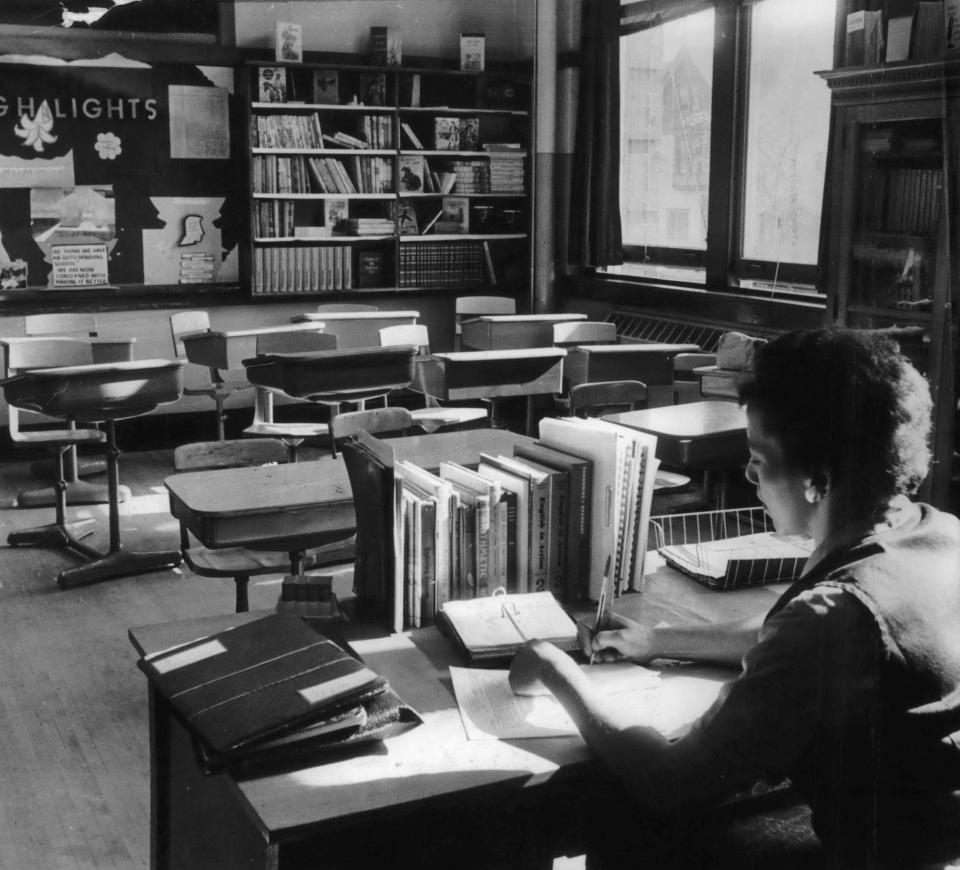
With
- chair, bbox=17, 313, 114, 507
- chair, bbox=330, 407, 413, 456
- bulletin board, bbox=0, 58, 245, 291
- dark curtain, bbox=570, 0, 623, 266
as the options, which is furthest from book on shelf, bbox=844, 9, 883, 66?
bulletin board, bbox=0, 58, 245, 291

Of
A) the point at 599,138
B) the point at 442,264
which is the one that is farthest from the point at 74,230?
the point at 599,138

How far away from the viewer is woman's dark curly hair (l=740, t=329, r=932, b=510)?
1.46 meters

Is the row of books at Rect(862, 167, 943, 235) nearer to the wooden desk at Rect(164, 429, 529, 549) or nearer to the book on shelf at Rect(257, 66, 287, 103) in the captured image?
the wooden desk at Rect(164, 429, 529, 549)

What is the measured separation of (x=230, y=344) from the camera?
5.95 m

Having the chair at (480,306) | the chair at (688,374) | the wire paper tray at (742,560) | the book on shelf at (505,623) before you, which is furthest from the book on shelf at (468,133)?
the book on shelf at (505,623)

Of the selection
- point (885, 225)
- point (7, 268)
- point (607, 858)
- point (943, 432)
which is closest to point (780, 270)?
point (885, 225)

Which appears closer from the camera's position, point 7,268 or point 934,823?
point 934,823

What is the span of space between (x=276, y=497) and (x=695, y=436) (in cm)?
156

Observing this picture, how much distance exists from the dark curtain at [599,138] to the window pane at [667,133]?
4.1 inches

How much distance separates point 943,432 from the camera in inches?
162

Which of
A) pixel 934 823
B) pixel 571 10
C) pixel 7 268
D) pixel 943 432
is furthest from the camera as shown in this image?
pixel 571 10

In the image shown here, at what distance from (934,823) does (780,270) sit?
16.7 ft

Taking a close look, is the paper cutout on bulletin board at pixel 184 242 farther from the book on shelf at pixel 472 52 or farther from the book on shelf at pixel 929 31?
the book on shelf at pixel 929 31

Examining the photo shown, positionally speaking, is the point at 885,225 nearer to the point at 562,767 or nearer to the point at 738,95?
the point at 738,95
